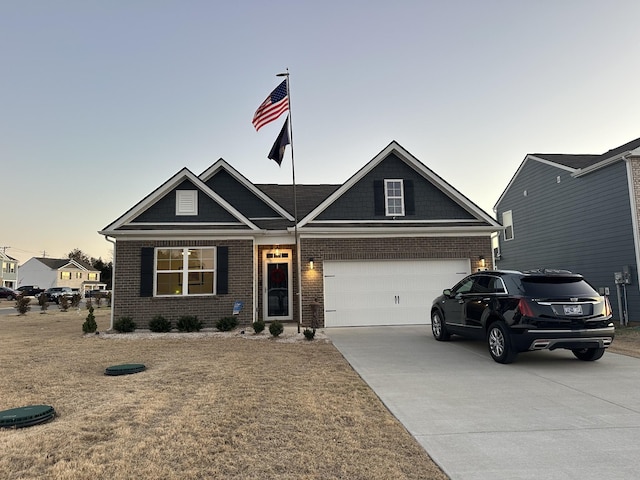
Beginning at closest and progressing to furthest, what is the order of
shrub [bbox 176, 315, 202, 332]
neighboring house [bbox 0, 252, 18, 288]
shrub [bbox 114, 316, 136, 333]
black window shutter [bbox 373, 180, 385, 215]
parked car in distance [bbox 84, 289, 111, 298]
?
shrub [bbox 114, 316, 136, 333]
shrub [bbox 176, 315, 202, 332]
black window shutter [bbox 373, 180, 385, 215]
parked car in distance [bbox 84, 289, 111, 298]
neighboring house [bbox 0, 252, 18, 288]

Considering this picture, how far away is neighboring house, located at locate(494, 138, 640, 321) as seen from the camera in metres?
14.0

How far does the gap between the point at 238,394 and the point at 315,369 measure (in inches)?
74.5

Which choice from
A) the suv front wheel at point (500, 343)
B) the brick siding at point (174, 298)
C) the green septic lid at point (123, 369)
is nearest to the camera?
the green septic lid at point (123, 369)

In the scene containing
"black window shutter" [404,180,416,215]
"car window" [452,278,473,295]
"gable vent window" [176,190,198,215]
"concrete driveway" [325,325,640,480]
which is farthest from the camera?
"black window shutter" [404,180,416,215]

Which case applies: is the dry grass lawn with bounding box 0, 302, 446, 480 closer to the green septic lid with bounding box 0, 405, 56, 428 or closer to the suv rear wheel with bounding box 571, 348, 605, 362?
the green septic lid with bounding box 0, 405, 56, 428

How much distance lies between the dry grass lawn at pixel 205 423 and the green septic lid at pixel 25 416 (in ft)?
0.30

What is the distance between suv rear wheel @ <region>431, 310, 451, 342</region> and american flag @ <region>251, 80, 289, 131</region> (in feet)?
24.8

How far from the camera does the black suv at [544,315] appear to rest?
22.1ft

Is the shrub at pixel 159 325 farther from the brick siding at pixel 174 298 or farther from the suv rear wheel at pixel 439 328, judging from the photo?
the suv rear wheel at pixel 439 328

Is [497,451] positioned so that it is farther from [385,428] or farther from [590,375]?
[590,375]

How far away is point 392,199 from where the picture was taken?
14125mm

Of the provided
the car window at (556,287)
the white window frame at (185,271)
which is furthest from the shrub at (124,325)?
the car window at (556,287)

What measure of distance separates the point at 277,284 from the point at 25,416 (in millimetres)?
10276

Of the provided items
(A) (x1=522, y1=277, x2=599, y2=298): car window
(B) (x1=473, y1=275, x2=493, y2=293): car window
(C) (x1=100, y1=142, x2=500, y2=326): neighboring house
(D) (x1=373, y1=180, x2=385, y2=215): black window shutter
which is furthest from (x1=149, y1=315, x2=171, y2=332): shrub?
(A) (x1=522, y1=277, x2=599, y2=298): car window
